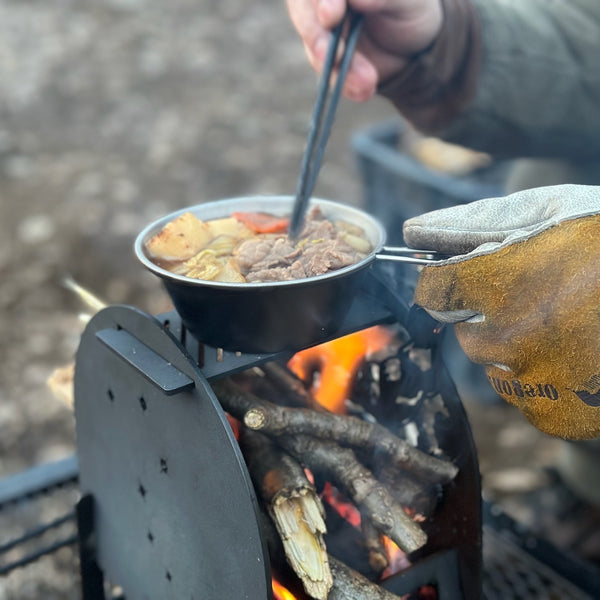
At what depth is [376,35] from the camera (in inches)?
75.8

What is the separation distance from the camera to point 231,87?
6570 millimetres

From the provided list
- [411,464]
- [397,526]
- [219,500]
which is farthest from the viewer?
[411,464]

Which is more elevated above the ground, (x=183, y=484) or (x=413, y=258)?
(x=413, y=258)

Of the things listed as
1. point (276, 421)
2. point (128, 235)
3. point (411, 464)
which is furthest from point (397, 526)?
point (128, 235)

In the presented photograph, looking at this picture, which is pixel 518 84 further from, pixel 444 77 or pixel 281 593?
pixel 281 593

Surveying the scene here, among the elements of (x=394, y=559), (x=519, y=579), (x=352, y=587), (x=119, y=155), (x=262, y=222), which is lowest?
(x=119, y=155)

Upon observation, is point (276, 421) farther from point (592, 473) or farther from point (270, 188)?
point (270, 188)

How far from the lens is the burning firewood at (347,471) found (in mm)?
1278

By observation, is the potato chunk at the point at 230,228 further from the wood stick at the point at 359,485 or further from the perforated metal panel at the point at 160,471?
the wood stick at the point at 359,485

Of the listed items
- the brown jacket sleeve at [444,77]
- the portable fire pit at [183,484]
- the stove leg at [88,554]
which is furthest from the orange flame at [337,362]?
the brown jacket sleeve at [444,77]

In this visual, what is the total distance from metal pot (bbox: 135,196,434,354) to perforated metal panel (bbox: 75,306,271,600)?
0.27ft

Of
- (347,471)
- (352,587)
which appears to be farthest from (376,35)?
(352,587)

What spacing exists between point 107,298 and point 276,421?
2.90 metres

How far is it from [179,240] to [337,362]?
1.74 feet
